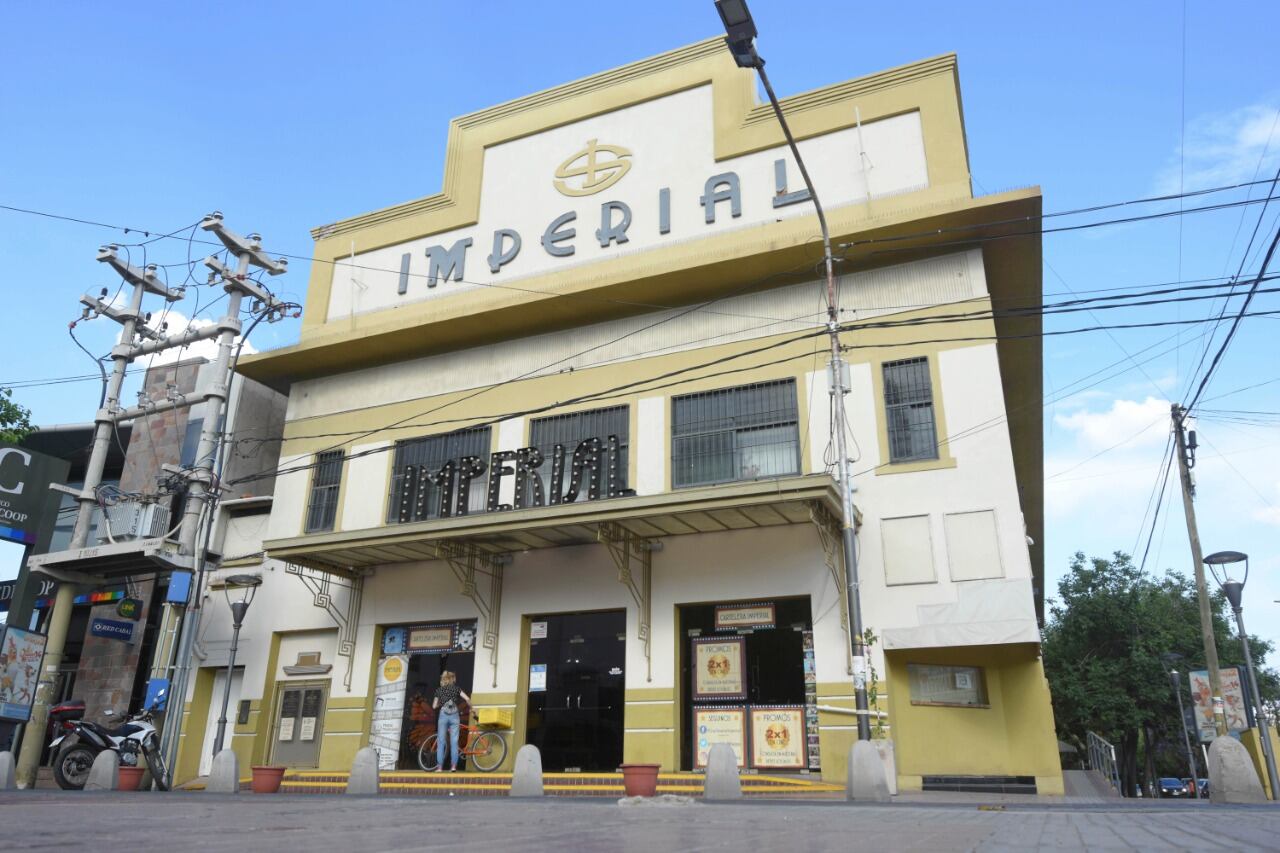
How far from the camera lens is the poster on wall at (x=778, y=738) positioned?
17.3 meters

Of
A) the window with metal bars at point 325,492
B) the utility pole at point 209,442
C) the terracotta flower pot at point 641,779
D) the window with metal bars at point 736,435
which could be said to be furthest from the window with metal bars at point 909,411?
the utility pole at point 209,442

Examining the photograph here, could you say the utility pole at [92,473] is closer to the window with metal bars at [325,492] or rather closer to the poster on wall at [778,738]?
the window with metal bars at [325,492]

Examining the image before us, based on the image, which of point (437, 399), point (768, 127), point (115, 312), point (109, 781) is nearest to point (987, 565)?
point (768, 127)

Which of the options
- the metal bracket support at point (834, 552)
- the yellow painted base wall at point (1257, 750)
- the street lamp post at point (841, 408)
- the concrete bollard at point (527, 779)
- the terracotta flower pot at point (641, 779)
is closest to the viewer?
the street lamp post at point (841, 408)

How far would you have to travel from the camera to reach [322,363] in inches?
994

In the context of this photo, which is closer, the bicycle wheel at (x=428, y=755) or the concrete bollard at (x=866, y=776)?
the concrete bollard at (x=866, y=776)

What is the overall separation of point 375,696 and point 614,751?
629 centimetres

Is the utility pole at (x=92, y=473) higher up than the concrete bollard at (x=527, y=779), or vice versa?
the utility pole at (x=92, y=473)

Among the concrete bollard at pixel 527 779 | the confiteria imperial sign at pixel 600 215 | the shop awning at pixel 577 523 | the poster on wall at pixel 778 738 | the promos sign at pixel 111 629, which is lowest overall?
the concrete bollard at pixel 527 779

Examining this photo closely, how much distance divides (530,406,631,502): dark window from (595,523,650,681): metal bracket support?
1.55m

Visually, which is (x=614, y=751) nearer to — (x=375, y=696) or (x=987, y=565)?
(x=375, y=696)

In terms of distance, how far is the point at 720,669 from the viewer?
18641 mm

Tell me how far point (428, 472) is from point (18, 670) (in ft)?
34.5

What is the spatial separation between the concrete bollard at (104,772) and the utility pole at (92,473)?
453cm
